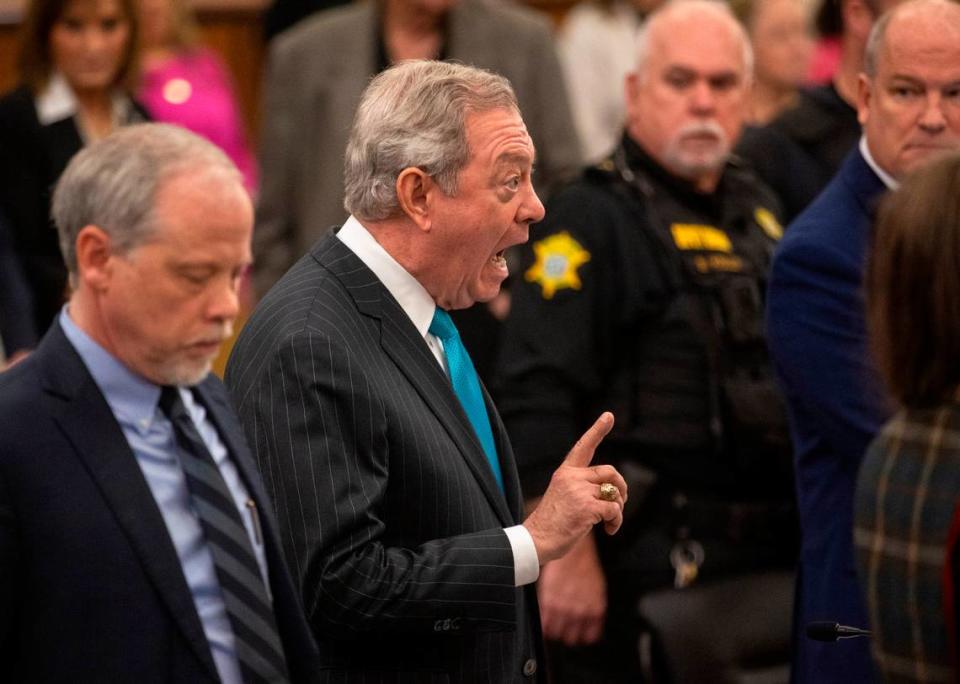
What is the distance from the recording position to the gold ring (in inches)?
105

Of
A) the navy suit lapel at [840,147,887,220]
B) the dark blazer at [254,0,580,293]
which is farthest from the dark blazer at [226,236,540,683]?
the dark blazer at [254,0,580,293]

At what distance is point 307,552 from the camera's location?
260 centimetres

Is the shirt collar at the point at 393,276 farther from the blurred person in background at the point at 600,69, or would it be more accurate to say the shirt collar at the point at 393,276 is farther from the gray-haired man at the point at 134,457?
the blurred person in background at the point at 600,69

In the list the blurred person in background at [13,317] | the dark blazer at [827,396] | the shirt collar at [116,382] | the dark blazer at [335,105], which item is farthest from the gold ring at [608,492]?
the dark blazer at [335,105]

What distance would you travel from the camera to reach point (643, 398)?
396cm

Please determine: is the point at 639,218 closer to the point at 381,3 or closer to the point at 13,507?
the point at 381,3

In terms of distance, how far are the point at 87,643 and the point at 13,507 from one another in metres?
0.20

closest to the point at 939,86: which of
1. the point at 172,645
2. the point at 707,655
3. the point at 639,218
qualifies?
the point at 639,218

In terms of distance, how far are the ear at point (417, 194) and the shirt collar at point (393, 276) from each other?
8 centimetres

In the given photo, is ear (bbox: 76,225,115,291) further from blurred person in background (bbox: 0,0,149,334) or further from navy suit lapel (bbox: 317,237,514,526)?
blurred person in background (bbox: 0,0,149,334)

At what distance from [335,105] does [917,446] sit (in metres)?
3.49

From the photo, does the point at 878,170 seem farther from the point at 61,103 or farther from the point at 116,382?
the point at 61,103

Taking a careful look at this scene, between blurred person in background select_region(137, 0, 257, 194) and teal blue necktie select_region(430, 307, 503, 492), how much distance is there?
299 cm

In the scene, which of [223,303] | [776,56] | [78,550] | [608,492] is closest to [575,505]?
[608,492]
